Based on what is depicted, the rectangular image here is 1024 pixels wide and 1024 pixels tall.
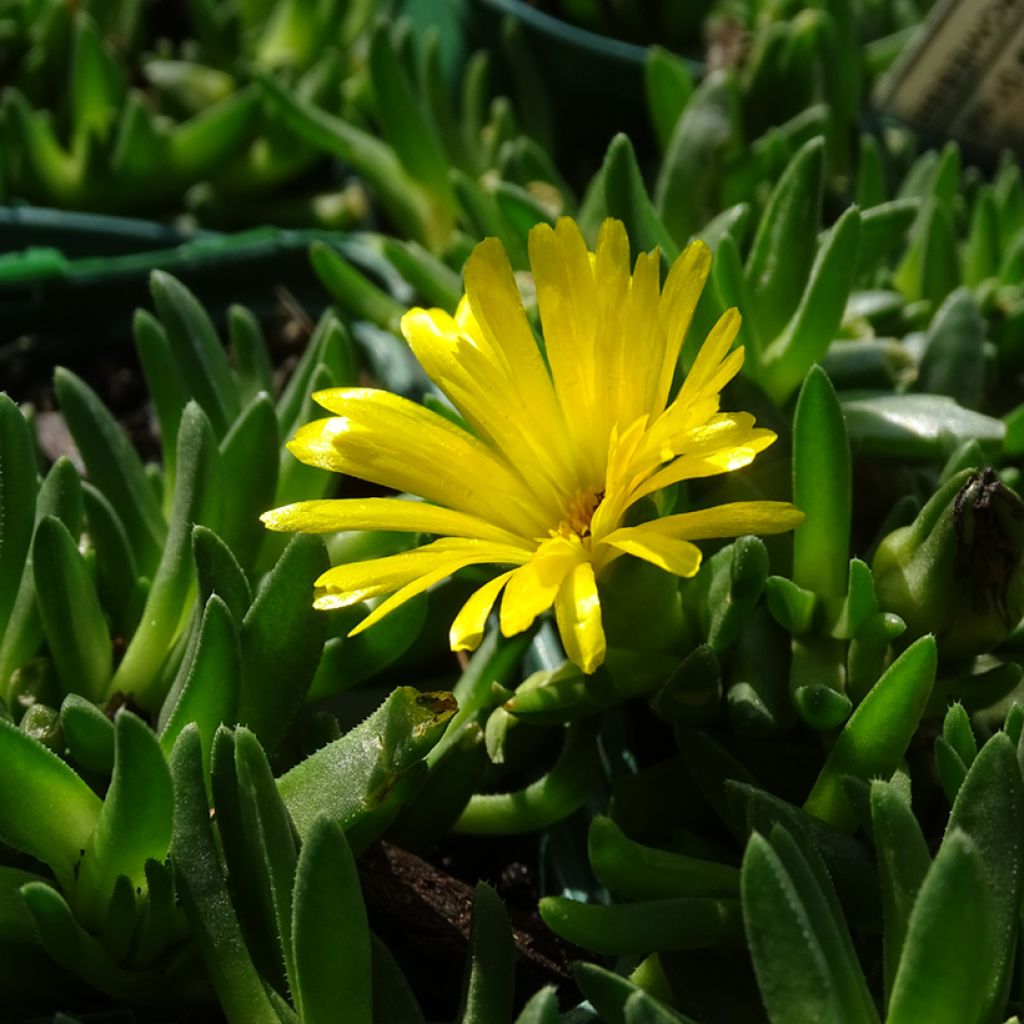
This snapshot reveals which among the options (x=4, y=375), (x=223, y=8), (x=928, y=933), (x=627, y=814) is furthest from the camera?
(x=223, y=8)

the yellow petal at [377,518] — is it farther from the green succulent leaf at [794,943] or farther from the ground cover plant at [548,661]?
the green succulent leaf at [794,943]

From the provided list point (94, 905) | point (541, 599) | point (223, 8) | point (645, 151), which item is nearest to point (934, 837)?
point (541, 599)

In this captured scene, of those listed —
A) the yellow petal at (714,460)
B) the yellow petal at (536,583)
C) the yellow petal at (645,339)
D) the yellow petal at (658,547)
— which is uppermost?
the yellow petal at (645,339)

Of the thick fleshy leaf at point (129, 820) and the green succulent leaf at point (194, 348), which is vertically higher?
the green succulent leaf at point (194, 348)

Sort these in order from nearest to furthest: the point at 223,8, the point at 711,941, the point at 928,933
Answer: the point at 928,933 < the point at 711,941 < the point at 223,8

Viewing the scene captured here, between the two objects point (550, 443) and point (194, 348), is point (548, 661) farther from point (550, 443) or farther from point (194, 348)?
point (194, 348)

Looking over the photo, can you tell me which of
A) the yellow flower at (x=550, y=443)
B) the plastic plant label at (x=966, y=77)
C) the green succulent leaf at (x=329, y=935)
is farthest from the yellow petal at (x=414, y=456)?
the plastic plant label at (x=966, y=77)

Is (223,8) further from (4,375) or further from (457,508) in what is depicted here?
(457,508)

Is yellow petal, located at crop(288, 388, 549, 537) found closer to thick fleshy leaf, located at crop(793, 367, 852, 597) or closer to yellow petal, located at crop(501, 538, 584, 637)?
yellow petal, located at crop(501, 538, 584, 637)
